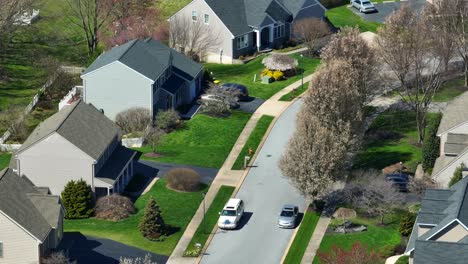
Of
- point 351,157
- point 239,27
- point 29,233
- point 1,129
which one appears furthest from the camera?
point 239,27

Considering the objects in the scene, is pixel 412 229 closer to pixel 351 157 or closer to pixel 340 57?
pixel 351 157

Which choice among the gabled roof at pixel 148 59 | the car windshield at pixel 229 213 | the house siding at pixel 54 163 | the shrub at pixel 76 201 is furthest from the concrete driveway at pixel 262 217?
the gabled roof at pixel 148 59

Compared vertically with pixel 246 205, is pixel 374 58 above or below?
above

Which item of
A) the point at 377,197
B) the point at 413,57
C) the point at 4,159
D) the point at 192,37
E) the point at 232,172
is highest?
the point at 413,57

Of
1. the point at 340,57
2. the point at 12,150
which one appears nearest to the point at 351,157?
the point at 340,57

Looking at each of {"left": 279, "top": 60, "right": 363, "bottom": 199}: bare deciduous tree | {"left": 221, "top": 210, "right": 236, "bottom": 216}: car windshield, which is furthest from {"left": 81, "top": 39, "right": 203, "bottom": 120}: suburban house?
{"left": 221, "top": 210, "right": 236, "bottom": 216}: car windshield

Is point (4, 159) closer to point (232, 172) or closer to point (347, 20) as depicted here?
point (232, 172)

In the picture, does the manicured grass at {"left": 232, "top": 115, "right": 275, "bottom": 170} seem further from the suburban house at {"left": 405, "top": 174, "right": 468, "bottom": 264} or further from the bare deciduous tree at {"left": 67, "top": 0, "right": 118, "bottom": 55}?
the bare deciduous tree at {"left": 67, "top": 0, "right": 118, "bottom": 55}

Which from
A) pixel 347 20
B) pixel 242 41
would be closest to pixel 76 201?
pixel 242 41
